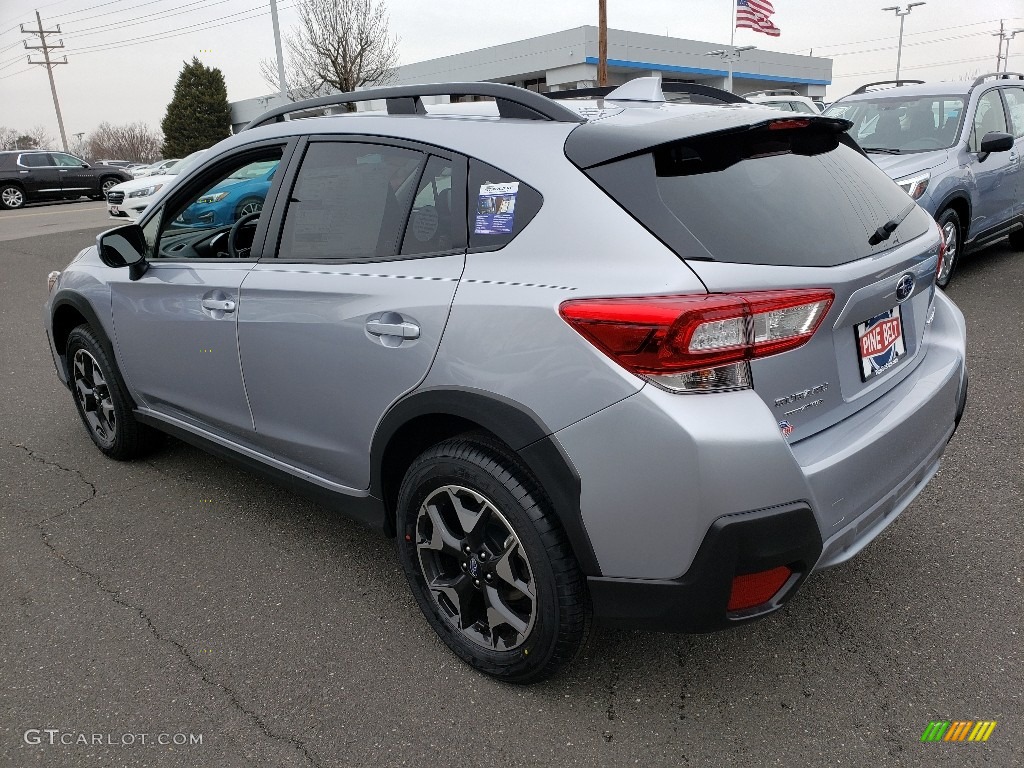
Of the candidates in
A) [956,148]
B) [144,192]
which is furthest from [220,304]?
[144,192]

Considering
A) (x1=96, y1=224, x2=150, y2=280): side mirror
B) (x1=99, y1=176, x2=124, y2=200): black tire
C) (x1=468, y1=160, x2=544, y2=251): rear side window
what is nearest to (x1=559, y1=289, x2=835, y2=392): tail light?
(x1=468, y1=160, x2=544, y2=251): rear side window

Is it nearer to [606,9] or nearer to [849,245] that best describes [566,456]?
[849,245]

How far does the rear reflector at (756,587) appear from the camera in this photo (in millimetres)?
1949

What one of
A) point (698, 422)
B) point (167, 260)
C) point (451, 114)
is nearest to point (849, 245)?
point (698, 422)

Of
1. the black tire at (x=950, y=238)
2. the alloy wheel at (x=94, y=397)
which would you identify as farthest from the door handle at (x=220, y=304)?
the black tire at (x=950, y=238)

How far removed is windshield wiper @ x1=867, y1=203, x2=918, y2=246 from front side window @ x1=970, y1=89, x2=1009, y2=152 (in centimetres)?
549

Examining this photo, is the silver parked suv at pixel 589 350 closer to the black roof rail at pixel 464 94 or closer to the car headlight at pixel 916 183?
the black roof rail at pixel 464 94

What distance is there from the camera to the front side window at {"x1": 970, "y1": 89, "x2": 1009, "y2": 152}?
7.07 metres

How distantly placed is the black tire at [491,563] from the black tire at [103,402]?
2.16 metres

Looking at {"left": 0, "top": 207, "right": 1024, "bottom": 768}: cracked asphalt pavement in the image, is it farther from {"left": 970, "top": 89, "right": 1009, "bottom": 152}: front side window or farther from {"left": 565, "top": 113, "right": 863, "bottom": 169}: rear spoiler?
{"left": 970, "top": 89, "right": 1009, "bottom": 152}: front side window

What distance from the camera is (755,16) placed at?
29.7 m

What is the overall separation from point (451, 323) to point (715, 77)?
50520mm

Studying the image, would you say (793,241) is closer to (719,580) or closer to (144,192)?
(719,580)

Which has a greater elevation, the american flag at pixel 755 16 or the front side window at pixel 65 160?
the american flag at pixel 755 16
